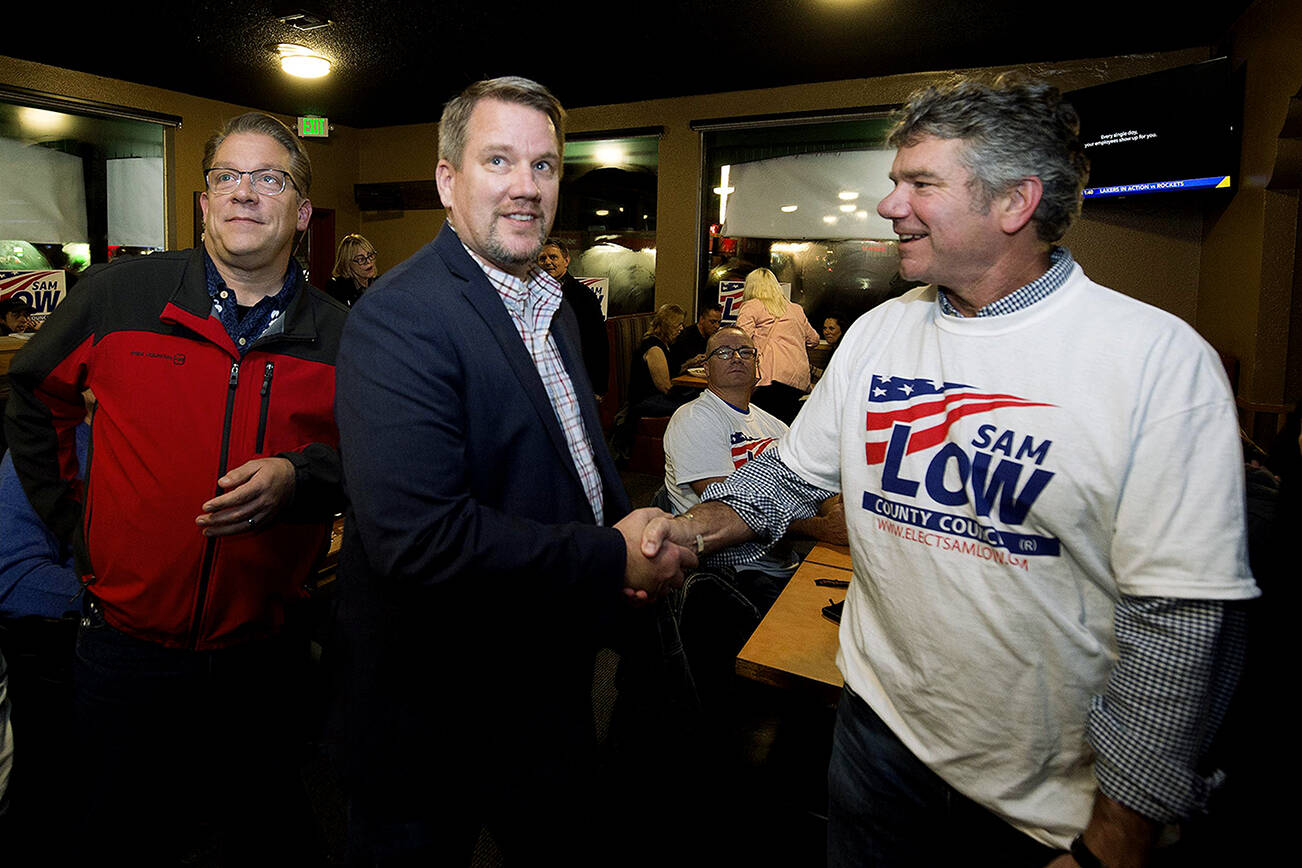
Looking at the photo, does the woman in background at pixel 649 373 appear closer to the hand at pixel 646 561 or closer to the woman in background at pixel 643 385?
the woman in background at pixel 643 385

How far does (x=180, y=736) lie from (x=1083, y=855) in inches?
64.6

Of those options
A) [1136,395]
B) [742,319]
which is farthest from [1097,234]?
[1136,395]

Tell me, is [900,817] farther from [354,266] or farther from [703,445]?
[354,266]

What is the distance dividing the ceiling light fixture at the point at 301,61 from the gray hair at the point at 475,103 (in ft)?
18.9

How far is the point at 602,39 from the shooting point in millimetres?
6051

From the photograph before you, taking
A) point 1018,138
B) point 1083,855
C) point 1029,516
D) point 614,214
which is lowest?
point 1083,855

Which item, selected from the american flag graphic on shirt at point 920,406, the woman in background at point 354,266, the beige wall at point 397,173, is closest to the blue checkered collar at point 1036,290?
the american flag graphic on shirt at point 920,406

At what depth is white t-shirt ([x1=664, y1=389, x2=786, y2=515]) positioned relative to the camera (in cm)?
278

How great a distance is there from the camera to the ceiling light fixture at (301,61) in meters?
6.14

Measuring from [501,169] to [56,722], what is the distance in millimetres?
1718

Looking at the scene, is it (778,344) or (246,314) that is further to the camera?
(778,344)

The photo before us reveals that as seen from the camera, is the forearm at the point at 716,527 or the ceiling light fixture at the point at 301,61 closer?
the forearm at the point at 716,527

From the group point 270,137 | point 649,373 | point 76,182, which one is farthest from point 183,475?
point 76,182

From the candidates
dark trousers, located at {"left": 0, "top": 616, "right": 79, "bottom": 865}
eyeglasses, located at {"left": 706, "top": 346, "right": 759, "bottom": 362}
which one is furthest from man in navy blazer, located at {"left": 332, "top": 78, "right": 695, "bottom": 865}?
eyeglasses, located at {"left": 706, "top": 346, "right": 759, "bottom": 362}
